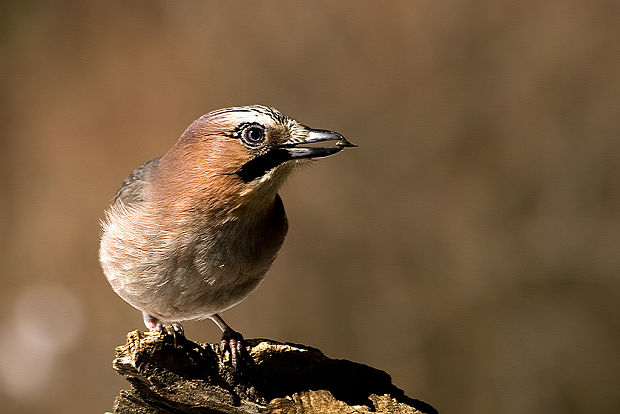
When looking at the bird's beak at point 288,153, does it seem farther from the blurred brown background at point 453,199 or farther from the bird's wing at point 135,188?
the blurred brown background at point 453,199

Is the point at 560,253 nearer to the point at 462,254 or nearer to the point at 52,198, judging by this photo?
the point at 462,254

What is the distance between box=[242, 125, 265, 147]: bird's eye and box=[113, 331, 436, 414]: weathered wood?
3.07ft

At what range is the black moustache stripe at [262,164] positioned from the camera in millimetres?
3939

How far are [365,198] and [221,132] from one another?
3.90 m

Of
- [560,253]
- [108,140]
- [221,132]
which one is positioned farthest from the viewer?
[108,140]

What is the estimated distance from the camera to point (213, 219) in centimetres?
406

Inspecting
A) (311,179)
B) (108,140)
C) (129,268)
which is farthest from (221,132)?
(108,140)

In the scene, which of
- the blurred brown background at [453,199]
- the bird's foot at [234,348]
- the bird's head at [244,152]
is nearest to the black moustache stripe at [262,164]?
the bird's head at [244,152]

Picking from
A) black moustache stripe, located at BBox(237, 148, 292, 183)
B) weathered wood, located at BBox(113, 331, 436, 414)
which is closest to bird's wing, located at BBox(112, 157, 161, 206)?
black moustache stripe, located at BBox(237, 148, 292, 183)

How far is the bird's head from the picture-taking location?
3.91 meters

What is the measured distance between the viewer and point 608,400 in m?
7.80

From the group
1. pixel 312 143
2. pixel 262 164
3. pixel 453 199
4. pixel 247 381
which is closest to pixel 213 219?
pixel 262 164

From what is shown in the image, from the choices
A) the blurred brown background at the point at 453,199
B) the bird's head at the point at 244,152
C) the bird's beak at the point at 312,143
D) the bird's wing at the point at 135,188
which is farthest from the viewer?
the blurred brown background at the point at 453,199

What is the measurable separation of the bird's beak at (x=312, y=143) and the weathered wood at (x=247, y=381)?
891 millimetres
